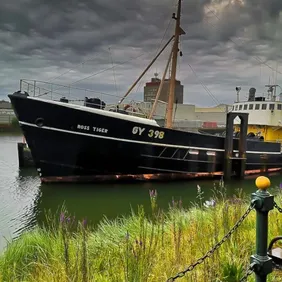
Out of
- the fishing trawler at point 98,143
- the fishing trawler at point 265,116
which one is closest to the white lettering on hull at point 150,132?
the fishing trawler at point 98,143

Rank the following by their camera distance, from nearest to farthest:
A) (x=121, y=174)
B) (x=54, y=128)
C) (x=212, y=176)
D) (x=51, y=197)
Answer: (x=51, y=197) < (x=54, y=128) < (x=121, y=174) < (x=212, y=176)

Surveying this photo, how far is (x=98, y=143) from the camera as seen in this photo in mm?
12859

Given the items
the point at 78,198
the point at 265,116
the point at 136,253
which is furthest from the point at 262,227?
the point at 265,116

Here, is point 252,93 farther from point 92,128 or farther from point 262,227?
point 262,227

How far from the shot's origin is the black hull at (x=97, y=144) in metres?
12.5

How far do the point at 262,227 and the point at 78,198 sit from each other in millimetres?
9502

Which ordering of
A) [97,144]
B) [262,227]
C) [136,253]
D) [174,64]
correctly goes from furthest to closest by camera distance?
[174,64]
[97,144]
[136,253]
[262,227]

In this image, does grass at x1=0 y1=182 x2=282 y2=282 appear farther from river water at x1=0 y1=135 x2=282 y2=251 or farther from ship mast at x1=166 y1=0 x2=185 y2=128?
ship mast at x1=166 y1=0 x2=185 y2=128

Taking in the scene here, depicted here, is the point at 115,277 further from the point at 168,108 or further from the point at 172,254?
the point at 168,108

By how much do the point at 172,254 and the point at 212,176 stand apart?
12.0 meters

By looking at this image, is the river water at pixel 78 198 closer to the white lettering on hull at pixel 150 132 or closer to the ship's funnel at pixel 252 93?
the white lettering on hull at pixel 150 132

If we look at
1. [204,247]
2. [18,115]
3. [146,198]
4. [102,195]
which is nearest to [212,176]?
[146,198]

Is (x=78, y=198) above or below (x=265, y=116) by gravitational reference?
below

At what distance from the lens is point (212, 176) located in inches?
607
